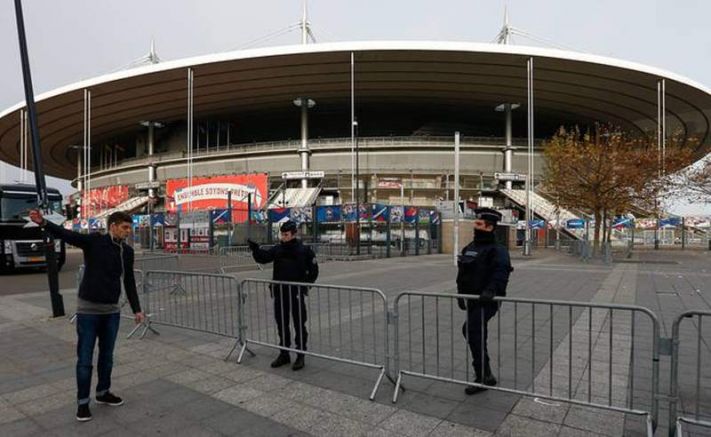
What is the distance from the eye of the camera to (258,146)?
5012cm

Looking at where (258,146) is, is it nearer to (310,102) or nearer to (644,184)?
(310,102)

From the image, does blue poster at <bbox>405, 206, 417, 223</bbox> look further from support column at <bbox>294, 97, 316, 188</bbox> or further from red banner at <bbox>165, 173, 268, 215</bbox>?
support column at <bbox>294, 97, 316, 188</bbox>

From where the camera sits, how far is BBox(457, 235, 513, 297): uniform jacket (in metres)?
4.30

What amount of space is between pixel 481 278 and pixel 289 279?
2283 mm

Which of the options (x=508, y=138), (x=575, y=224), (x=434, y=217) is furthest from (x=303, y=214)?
(x=508, y=138)

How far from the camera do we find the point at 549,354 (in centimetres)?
575

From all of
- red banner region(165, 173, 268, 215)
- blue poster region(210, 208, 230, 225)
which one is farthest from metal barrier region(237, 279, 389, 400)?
red banner region(165, 173, 268, 215)

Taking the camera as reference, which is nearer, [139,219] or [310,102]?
[139,219]

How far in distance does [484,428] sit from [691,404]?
200 cm

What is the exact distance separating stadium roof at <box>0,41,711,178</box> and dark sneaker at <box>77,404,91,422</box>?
1467 inches

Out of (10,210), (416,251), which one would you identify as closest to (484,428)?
(10,210)

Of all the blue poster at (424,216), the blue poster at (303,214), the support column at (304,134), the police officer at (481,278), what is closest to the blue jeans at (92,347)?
the police officer at (481,278)

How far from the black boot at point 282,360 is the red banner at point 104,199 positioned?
5646 centimetres

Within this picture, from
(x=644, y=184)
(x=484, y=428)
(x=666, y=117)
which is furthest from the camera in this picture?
(x=666, y=117)
